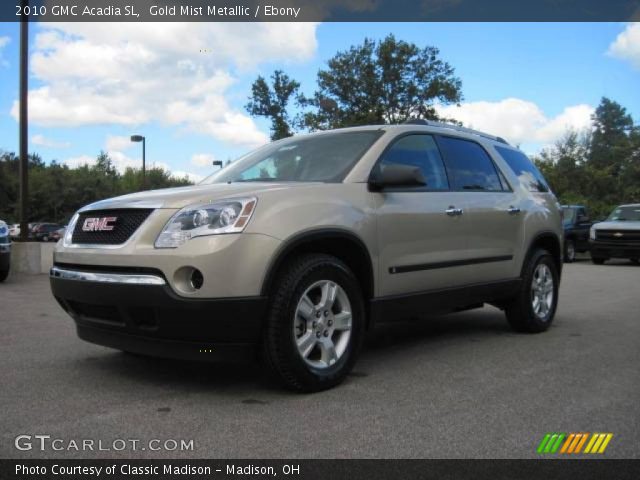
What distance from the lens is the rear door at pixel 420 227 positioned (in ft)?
14.1

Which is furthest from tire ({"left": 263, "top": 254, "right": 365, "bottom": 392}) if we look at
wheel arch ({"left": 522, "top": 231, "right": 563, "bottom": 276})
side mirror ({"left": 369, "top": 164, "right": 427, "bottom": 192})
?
wheel arch ({"left": 522, "top": 231, "right": 563, "bottom": 276})

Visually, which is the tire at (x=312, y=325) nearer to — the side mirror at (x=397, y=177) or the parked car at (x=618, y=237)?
the side mirror at (x=397, y=177)

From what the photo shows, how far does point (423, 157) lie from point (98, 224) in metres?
2.46

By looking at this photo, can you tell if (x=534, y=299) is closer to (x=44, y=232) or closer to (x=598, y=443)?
(x=598, y=443)

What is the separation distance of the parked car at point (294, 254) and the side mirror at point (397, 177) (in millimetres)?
10

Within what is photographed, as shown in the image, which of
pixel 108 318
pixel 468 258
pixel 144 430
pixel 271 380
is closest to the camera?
pixel 144 430

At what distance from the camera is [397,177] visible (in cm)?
413

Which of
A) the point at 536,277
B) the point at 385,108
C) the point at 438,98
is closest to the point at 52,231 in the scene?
the point at 385,108

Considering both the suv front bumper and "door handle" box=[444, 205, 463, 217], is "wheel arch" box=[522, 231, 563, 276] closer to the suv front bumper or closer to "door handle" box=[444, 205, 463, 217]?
"door handle" box=[444, 205, 463, 217]

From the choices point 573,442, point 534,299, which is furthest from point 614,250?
point 573,442

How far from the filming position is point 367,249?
13.5 feet

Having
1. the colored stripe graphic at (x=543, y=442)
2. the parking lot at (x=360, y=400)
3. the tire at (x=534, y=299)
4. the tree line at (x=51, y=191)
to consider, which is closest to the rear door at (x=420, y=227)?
the parking lot at (x=360, y=400)
